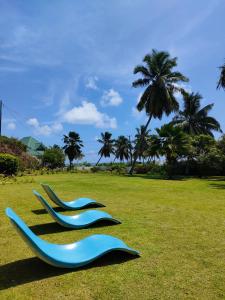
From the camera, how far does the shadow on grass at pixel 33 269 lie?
4.23 meters

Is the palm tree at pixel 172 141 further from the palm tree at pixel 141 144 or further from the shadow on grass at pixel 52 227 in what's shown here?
the shadow on grass at pixel 52 227

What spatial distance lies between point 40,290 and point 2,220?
4.38 m

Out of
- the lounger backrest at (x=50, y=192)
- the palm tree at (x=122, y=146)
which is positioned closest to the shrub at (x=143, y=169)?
the lounger backrest at (x=50, y=192)

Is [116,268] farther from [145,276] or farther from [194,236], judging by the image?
[194,236]

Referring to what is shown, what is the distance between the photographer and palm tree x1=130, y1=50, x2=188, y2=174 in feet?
103

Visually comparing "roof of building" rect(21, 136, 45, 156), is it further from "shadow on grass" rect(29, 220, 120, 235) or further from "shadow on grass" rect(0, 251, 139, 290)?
"shadow on grass" rect(0, 251, 139, 290)

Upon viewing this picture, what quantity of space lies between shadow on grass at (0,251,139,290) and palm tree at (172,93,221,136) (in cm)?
3514

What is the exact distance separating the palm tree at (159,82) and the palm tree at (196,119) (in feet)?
24.2

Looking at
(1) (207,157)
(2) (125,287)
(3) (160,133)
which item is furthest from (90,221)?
(1) (207,157)

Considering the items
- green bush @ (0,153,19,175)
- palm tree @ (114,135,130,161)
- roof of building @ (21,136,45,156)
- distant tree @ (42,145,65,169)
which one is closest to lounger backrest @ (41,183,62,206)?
green bush @ (0,153,19,175)

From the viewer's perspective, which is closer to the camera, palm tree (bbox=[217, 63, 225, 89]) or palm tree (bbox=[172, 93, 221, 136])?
palm tree (bbox=[217, 63, 225, 89])

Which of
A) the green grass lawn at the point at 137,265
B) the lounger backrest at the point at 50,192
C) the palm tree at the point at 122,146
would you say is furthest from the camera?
the palm tree at the point at 122,146

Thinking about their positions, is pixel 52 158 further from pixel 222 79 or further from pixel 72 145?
pixel 222 79

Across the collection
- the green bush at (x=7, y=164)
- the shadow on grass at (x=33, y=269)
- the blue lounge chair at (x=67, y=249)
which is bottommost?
the shadow on grass at (x=33, y=269)
